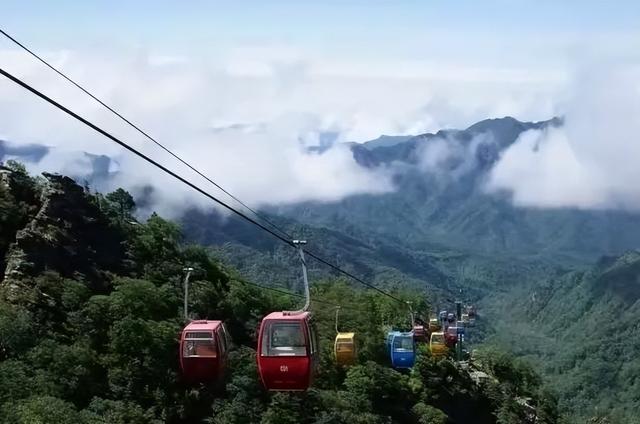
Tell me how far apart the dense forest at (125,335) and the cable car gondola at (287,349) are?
1801cm

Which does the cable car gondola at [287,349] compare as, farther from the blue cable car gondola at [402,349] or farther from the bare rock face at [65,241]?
the bare rock face at [65,241]

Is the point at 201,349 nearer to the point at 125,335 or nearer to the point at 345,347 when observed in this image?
the point at 345,347

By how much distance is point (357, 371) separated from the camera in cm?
8431

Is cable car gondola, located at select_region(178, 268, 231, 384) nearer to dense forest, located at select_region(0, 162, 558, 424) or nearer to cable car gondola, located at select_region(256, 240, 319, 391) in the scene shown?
cable car gondola, located at select_region(256, 240, 319, 391)

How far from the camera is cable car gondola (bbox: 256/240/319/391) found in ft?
101

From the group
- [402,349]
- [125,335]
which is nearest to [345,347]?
[402,349]

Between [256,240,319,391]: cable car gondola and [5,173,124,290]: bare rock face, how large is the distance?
4083cm

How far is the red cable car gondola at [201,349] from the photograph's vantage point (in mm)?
Answer: 38969

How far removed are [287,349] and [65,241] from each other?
46.1 meters

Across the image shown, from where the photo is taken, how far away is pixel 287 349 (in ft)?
102

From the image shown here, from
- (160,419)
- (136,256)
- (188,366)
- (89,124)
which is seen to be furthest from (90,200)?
(89,124)

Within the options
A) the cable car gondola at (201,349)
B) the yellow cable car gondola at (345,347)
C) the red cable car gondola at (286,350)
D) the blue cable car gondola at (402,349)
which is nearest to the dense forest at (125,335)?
the blue cable car gondola at (402,349)

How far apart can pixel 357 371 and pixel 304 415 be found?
54.7 feet

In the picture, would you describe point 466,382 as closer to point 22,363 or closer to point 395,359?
point 395,359
